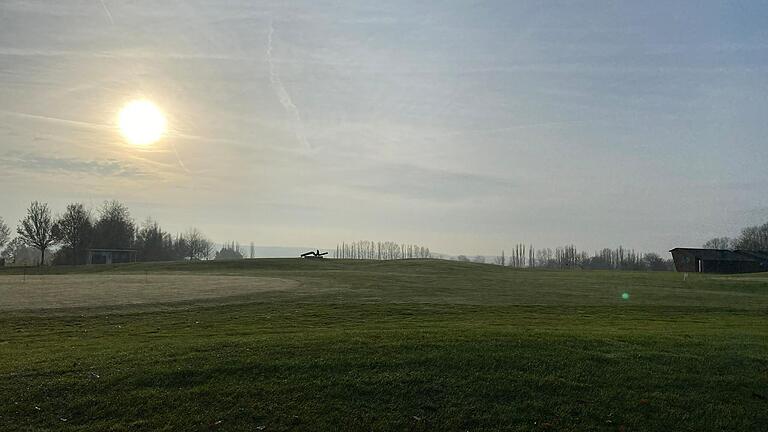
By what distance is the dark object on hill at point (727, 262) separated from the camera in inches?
3595

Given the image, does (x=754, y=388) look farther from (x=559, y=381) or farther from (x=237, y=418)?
(x=237, y=418)

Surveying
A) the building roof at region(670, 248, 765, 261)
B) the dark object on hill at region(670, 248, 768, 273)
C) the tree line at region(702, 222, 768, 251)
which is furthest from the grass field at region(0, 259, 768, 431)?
the tree line at region(702, 222, 768, 251)

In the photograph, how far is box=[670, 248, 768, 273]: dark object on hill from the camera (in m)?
91.3

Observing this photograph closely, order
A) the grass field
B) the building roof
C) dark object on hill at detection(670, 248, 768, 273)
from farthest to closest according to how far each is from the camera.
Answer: the building roof < dark object on hill at detection(670, 248, 768, 273) < the grass field

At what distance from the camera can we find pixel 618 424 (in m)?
8.58

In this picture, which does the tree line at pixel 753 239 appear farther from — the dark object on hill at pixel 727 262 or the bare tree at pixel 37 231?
the bare tree at pixel 37 231

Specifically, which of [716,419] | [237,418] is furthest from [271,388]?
[716,419]

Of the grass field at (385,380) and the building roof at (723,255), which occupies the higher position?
the building roof at (723,255)

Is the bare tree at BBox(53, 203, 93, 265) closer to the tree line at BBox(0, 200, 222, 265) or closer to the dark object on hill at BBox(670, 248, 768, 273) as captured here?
the tree line at BBox(0, 200, 222, 265)

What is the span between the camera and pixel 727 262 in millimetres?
92125

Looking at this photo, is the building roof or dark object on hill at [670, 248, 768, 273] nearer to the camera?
dark object on hill at [670, 248, 768, 273]

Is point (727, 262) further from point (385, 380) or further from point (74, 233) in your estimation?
point (74, 233)

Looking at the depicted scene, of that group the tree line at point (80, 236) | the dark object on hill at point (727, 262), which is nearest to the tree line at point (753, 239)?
the dark object on hill at point (727, 262)

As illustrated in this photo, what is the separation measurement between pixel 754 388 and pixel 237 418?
9584 millimetres
